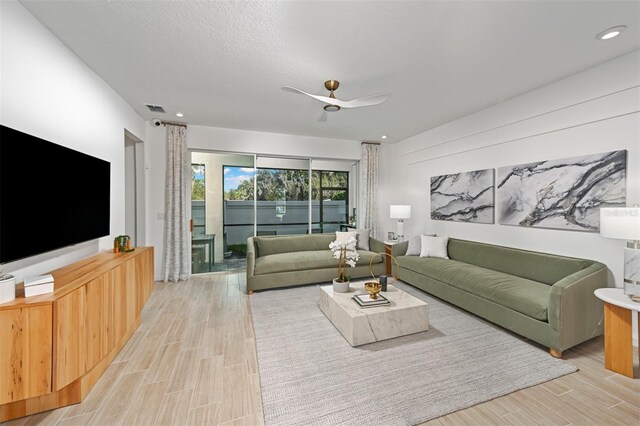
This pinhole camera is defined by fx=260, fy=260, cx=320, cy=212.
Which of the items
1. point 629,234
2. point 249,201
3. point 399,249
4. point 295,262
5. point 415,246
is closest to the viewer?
point 629,234

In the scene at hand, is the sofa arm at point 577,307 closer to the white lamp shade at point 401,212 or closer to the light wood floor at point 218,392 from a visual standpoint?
the light wood floor at point 218,392

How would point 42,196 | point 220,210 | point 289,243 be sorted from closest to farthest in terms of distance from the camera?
point 42,196 < point 289,243 < point 220,210

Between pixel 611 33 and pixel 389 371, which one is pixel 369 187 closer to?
pixel 611 33

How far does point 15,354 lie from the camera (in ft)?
4.69

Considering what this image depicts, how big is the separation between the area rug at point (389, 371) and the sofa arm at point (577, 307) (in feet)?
0.99

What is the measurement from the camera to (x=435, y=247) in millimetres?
4254

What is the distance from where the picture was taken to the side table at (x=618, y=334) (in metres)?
2.00

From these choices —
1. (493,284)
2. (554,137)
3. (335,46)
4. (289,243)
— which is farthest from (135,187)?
(554,137)

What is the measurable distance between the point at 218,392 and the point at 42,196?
185 centimetres

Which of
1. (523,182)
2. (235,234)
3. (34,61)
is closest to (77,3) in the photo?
(34,61)

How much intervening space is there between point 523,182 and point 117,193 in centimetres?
517

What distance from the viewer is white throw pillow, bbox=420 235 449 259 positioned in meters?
4.21

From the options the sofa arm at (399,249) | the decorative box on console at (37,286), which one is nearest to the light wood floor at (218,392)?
the decorative box on console at (37,286)

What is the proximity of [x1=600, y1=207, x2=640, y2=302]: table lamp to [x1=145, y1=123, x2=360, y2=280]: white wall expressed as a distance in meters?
4.37
